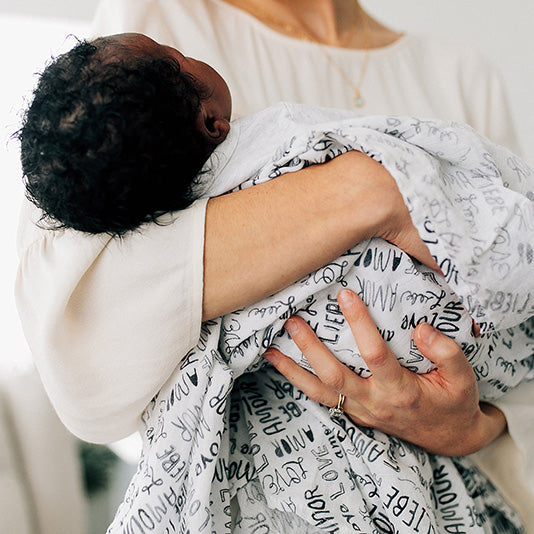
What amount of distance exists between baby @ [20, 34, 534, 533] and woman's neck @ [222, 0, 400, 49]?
0.42 m

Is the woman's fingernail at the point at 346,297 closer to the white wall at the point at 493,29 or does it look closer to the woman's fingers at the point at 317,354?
the woman's fingers at the point at 317,354

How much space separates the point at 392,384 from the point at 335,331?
86 millimetres

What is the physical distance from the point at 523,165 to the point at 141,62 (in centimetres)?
44

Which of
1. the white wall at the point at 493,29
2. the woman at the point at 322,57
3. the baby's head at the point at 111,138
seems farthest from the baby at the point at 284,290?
the white wall at the point at 493,29

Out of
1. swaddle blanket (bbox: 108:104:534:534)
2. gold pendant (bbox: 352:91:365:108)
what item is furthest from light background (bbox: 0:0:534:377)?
swaddle blanket (bbox: 108:104:534:534)

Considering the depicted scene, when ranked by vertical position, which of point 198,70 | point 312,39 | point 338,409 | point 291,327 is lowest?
point 338,409

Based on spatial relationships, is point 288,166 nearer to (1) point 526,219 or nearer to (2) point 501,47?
(1) point 526,219

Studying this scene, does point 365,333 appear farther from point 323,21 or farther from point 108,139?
point 323,21

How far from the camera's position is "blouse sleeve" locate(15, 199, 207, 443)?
58cm

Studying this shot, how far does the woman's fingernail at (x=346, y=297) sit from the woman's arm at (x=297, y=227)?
44 millimetres

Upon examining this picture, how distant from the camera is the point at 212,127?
2.14 feet

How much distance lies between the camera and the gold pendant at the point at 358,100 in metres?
1.05

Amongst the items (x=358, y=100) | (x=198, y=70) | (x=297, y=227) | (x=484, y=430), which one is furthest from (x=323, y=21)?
(x=484, y=430)

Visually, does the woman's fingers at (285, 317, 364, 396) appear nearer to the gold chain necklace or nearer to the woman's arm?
the woman's arm
